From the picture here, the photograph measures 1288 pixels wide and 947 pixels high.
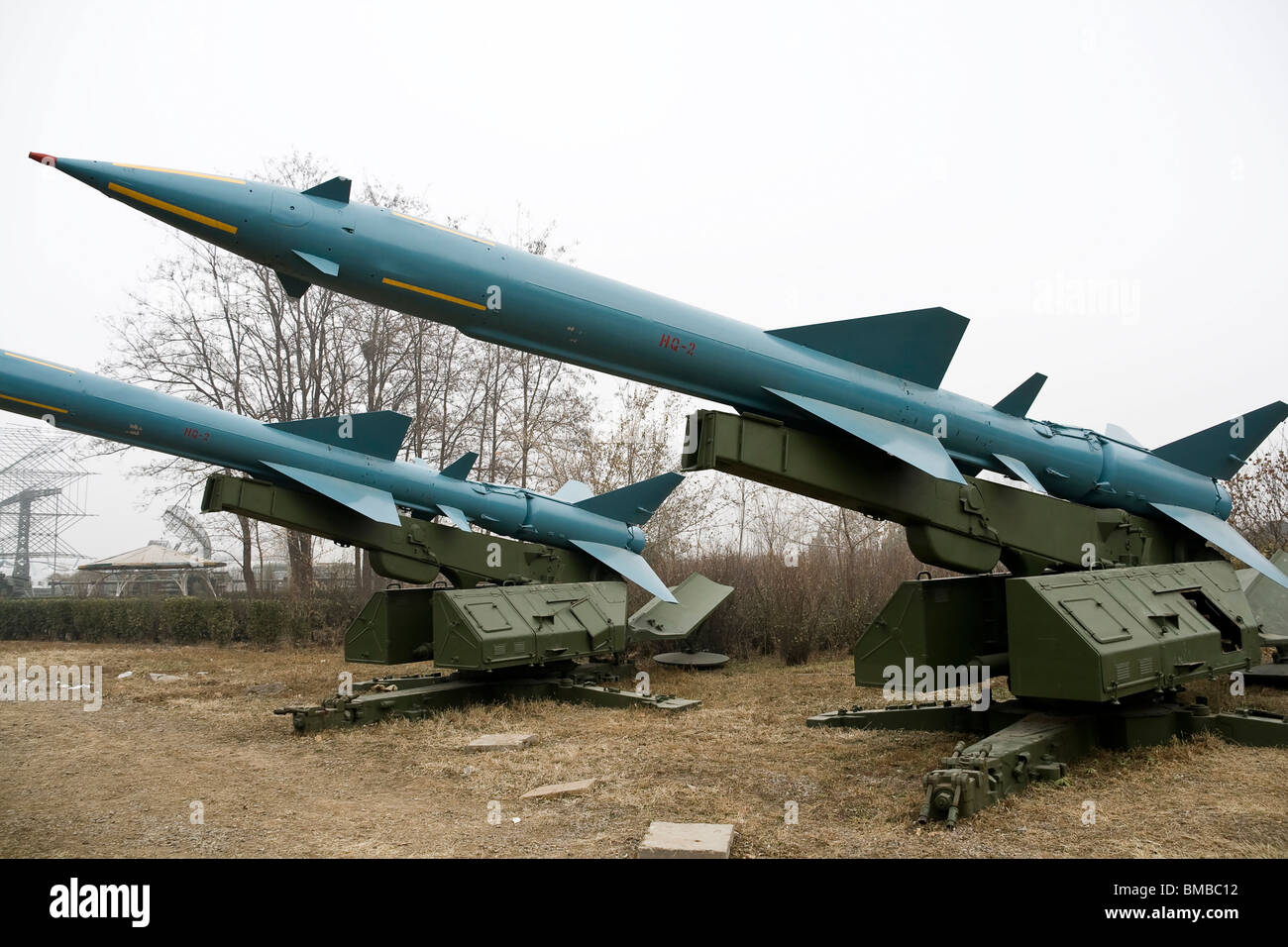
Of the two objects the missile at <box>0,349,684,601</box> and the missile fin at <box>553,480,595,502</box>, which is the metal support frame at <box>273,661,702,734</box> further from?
the missile fin at <box>553,480,595,502</box>

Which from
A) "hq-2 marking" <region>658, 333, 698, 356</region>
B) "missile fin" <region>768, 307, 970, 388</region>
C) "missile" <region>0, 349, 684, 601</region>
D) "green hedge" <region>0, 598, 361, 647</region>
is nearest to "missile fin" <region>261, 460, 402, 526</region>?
"missile" <region>0, 349, 684, 601</region>

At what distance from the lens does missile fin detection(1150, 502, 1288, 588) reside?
6547 mm

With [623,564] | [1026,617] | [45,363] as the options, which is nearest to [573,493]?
[623,564]

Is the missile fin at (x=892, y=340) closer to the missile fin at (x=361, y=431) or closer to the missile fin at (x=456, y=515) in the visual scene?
the missile fin at (x=361, y=431)

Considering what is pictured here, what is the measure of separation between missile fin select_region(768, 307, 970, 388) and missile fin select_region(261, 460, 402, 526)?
451 centimetres

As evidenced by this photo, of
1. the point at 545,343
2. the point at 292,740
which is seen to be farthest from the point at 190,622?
the point at 545,343

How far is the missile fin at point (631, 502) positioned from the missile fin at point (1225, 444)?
5368 millimetres

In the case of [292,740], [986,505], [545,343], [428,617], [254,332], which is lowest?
[292,740]

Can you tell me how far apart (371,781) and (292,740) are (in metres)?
1.72

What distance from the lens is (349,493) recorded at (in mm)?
8703

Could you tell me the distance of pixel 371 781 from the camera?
596cm

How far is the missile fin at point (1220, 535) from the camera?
6547 millimetres

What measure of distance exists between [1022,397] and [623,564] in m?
5.33

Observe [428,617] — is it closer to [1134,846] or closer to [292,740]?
[292,740]
